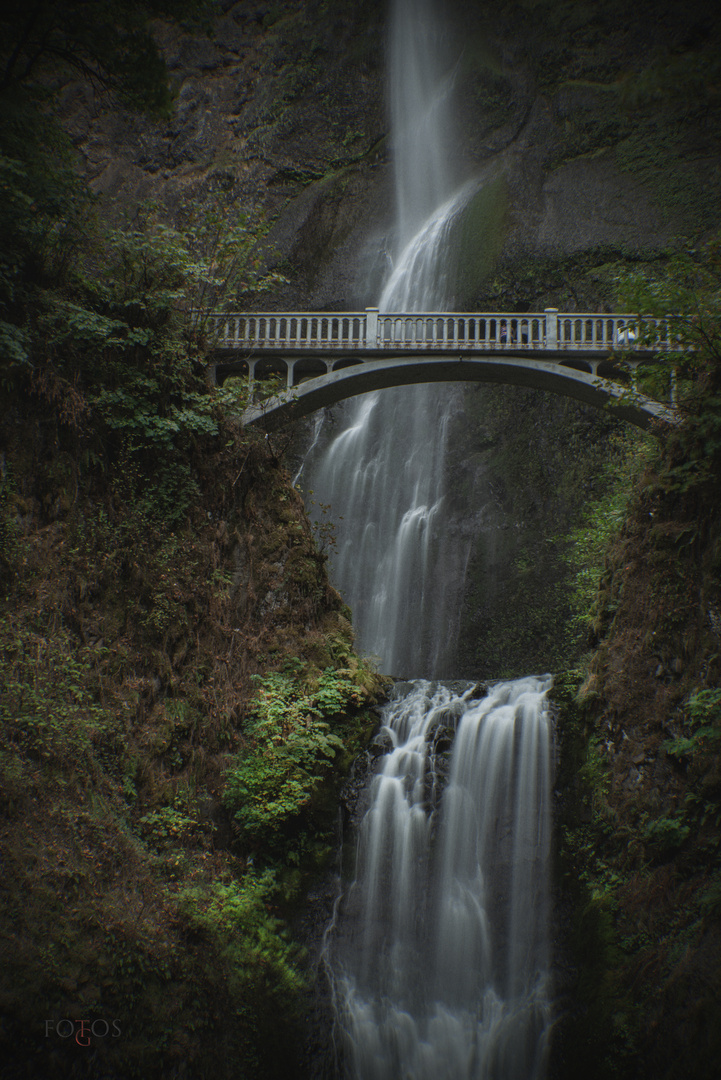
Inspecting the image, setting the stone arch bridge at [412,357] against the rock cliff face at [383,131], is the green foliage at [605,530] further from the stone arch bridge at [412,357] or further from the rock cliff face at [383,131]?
the rock cliff face at [383,131]

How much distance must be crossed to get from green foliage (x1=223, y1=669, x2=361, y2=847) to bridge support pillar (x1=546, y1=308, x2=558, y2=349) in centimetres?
771

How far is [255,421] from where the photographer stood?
1232cm

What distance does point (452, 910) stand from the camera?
8.22 m

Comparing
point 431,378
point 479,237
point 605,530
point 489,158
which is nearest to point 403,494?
point 431,378

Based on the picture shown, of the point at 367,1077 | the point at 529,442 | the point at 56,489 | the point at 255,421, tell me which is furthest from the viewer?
the point at 529,442

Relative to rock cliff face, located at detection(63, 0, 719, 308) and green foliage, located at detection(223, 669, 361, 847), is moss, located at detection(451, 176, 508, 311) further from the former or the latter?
green foliage, located at detection(223, 669, 361, 847)

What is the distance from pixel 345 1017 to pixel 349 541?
46.5ft

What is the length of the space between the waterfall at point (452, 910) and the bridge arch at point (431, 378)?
6214 mm

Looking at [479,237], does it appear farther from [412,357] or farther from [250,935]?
[250,935]

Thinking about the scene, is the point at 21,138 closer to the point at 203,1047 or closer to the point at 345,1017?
the point at 203,1047

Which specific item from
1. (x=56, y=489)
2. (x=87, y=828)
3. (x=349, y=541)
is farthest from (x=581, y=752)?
(x=349, y=541)

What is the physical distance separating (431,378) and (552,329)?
2.53m

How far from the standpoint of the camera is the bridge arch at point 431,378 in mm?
12672

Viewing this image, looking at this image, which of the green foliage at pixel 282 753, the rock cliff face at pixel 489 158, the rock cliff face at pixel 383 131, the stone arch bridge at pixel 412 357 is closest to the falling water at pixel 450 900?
the green foliage at pixel 282 753
